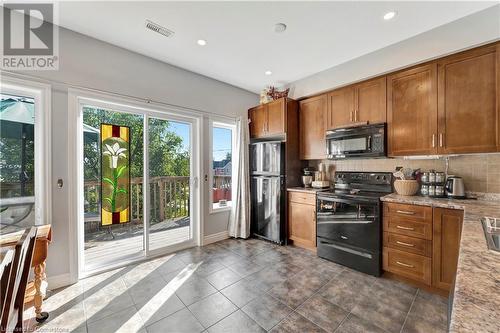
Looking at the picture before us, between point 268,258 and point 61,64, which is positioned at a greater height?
point 61,64

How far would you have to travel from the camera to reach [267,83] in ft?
11.9

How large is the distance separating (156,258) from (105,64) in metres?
2.50

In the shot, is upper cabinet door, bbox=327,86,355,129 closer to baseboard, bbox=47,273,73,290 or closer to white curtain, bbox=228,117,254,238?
white curtain, bbox=228,117,254,238

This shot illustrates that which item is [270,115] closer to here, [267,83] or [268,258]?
[267,83]

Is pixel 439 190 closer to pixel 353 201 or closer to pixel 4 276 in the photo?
pixel 353 201

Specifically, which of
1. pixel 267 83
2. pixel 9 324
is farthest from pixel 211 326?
pixel 267 83

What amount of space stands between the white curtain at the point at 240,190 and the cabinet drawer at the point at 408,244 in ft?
6.74

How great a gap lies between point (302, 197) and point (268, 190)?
1.93 ft

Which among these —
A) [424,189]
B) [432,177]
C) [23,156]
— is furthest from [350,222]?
[23,156]

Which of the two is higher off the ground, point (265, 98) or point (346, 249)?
point (265, 98)

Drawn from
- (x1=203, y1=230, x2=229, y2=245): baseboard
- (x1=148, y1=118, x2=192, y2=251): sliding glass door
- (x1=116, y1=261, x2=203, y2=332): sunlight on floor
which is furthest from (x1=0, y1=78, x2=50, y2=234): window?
(x1=203, y1=230, x2=229, y2=245): baseboard

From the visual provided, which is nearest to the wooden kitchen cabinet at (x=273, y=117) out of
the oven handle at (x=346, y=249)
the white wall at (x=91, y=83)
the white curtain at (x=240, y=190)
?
the white curtain at (x=240, y=190)

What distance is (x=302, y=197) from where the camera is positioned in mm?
3188

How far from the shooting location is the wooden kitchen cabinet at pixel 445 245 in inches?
76.3
